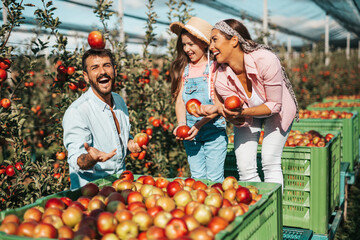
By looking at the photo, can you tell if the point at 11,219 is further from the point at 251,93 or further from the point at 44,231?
the point at 251,93

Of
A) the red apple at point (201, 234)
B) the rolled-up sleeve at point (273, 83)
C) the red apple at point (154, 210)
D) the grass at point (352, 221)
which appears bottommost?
the grass at point (352, 221)

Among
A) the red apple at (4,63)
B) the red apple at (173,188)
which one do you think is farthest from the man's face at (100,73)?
the red apple at (4,63)

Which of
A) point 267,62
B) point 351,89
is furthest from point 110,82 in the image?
point 351,89

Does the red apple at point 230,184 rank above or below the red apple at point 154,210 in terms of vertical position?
above

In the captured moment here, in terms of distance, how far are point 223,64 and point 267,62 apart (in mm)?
395

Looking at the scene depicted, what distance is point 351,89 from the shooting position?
12.0 meters

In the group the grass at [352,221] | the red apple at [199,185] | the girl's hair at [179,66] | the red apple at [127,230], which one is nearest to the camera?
the red apple at [127,230]

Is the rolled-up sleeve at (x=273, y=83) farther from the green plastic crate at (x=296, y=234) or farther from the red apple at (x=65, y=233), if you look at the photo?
the red apple at (x=65, y=233)

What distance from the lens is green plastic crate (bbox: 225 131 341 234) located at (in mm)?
2814

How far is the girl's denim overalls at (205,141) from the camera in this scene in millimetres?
2754

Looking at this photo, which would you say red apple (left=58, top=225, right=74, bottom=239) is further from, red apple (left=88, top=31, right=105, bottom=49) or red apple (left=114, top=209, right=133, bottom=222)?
red apple (left=88, top=31, right=105, bottom=49)

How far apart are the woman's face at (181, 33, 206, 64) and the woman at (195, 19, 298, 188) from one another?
269mm

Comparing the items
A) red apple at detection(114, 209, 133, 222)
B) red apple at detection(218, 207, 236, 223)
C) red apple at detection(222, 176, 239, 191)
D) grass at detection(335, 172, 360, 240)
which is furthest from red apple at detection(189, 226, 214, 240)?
grass at detection(335, 172, 360, 240)

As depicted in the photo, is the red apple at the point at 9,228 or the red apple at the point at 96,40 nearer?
the red apple at the point at 9,228
